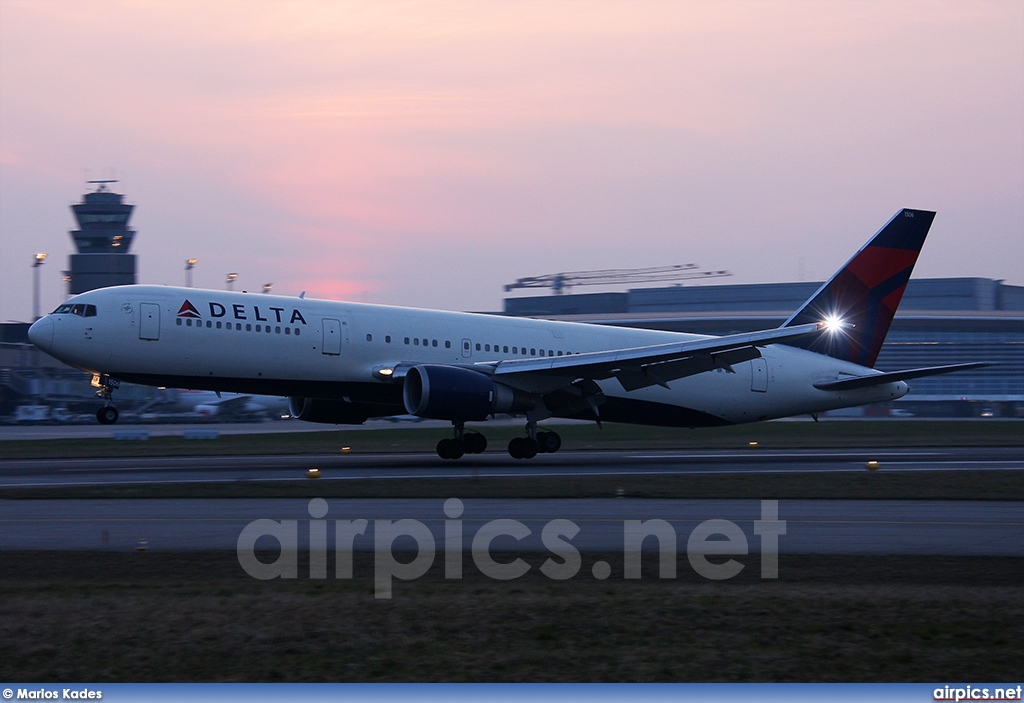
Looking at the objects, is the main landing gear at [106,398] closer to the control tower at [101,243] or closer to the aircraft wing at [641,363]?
the aircraft wing at [641,363]

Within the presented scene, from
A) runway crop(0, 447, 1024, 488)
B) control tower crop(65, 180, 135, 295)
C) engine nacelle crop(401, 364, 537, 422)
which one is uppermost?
control tower crop(65, 180, 135, 295)

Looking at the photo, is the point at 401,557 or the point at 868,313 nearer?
the point at 401,557

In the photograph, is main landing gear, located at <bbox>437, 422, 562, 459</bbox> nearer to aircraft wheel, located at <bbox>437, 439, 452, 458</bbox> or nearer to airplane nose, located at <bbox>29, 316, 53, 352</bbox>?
aircraft wheel, located at <bbox>437, 439, 452, 458</bbox>

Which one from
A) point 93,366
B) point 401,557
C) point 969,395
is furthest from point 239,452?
point 969,395

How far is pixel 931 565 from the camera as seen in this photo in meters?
13.1

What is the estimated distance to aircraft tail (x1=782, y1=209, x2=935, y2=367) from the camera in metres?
35.5

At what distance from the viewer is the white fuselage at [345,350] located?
93.5 ft

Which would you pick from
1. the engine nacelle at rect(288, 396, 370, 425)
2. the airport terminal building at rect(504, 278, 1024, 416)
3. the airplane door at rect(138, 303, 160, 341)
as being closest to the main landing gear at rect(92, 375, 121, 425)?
the airplane door at rect(138, 303, 160, 341)

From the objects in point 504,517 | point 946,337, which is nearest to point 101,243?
point 946,337

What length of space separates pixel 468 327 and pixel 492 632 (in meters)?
23.8

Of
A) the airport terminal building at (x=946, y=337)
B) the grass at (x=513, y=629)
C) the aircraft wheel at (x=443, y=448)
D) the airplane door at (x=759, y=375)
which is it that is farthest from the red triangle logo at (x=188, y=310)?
the airport terminal building at (x=946, y=337)

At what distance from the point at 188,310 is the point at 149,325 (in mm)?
1117

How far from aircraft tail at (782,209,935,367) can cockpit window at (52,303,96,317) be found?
22.2m

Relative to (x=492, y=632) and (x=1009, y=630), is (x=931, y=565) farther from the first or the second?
(x=492, y=632)
